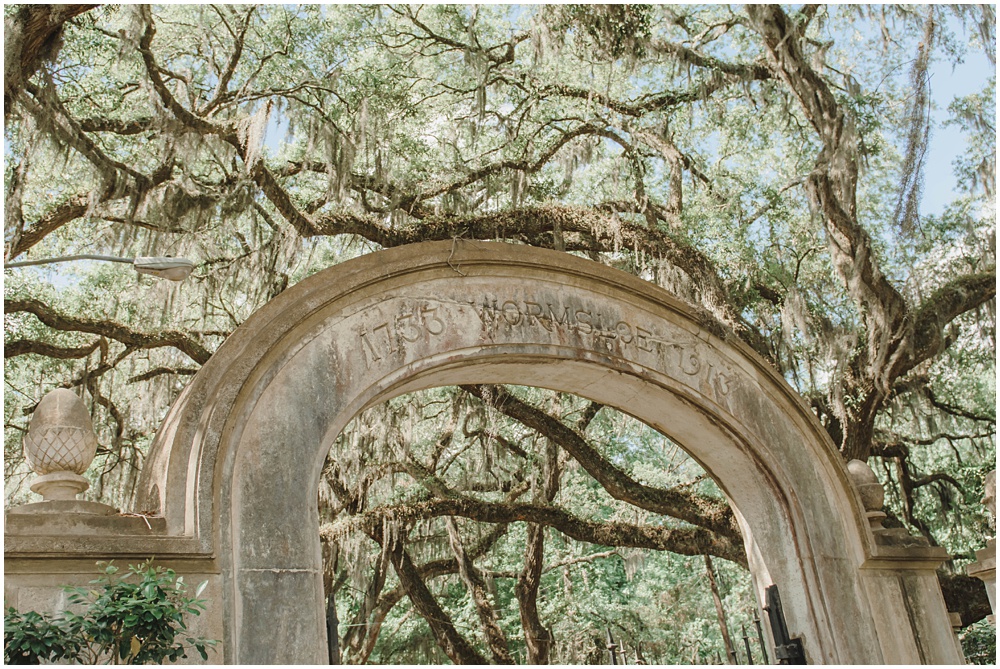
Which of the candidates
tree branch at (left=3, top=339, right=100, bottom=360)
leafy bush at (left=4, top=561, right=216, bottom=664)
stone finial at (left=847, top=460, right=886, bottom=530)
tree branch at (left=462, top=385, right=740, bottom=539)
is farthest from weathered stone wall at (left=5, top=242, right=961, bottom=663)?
tree branch at (left=3, top=339, right=100, bottom=360)

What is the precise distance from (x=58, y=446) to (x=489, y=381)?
2955mm

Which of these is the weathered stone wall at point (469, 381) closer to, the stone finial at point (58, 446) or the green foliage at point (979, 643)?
the stone finial at point (58, 446)

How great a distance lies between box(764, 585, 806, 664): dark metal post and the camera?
6852 millimetres

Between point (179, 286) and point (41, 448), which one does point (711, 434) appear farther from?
point (179, 286)

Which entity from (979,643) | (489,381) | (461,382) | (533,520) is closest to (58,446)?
(461,382)

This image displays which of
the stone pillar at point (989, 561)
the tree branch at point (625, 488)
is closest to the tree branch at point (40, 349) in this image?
the tree branch at point (625, 488)

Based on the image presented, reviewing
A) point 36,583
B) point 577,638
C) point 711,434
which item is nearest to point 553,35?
point 711,434

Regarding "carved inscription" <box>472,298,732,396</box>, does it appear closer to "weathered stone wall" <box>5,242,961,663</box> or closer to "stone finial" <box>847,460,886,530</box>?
"weathered stone wall" <box>5,242,961,663</box>

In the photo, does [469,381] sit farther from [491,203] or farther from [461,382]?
[491,203]

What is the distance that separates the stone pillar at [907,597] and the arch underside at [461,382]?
155mm

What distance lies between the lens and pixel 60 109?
7.19 metres

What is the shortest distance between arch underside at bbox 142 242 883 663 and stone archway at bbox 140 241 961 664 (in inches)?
0.4

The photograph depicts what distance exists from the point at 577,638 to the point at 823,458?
8866mm

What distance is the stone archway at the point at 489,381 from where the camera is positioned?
5.31m
